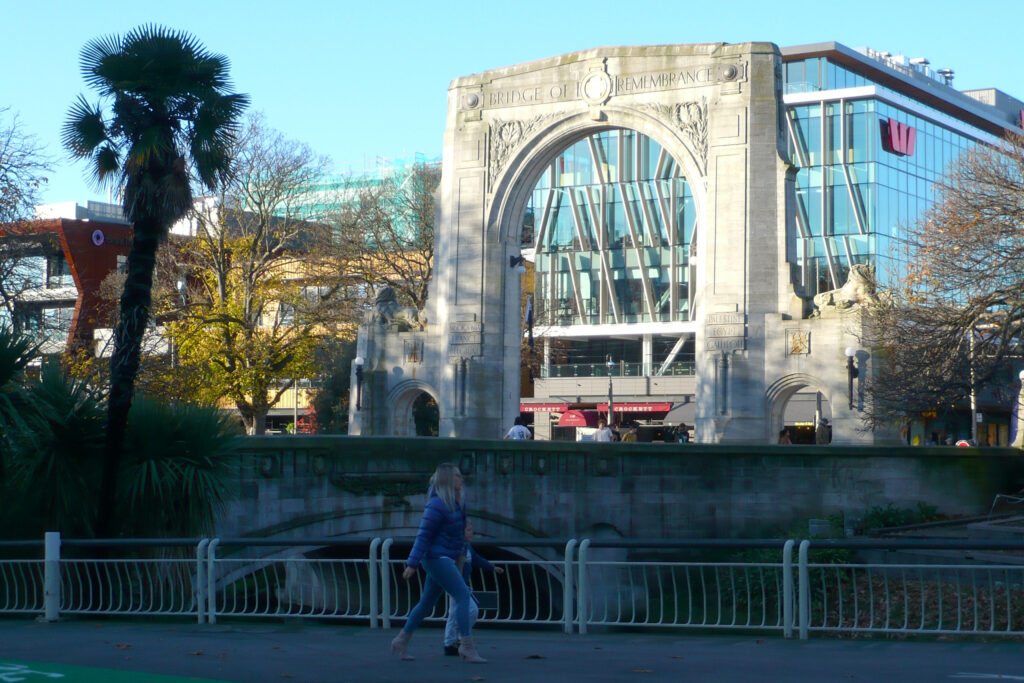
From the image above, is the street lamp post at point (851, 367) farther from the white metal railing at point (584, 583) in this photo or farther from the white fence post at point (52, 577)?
the white fence post at point (52, 577)

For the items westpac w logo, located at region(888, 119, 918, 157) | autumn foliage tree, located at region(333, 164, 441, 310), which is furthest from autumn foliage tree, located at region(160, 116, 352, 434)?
westpac w logo, located at region(888, 119, 918, 157)

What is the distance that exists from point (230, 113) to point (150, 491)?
538cm

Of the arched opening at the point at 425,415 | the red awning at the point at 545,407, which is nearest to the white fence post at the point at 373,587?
the arched opening at the point at 425,415

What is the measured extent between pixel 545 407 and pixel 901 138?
22315mm

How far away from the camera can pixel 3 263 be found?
103 ft

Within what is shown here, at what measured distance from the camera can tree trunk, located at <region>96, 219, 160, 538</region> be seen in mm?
→ 15414

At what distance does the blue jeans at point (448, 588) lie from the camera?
9.78 metres

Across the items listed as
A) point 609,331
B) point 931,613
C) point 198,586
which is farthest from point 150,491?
point 609,331

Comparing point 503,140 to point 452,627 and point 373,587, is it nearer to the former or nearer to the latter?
point 373,587

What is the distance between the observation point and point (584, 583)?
40.3 ft

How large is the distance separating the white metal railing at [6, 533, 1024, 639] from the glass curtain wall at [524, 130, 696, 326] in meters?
34.4

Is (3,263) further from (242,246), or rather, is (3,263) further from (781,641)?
(781,641)

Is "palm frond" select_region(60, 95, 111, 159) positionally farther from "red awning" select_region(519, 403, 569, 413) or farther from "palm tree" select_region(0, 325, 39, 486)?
"red awning" select_region(519, 403, 569, 413)

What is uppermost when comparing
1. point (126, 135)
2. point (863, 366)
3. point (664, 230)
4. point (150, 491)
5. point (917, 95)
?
point (917, 95)
